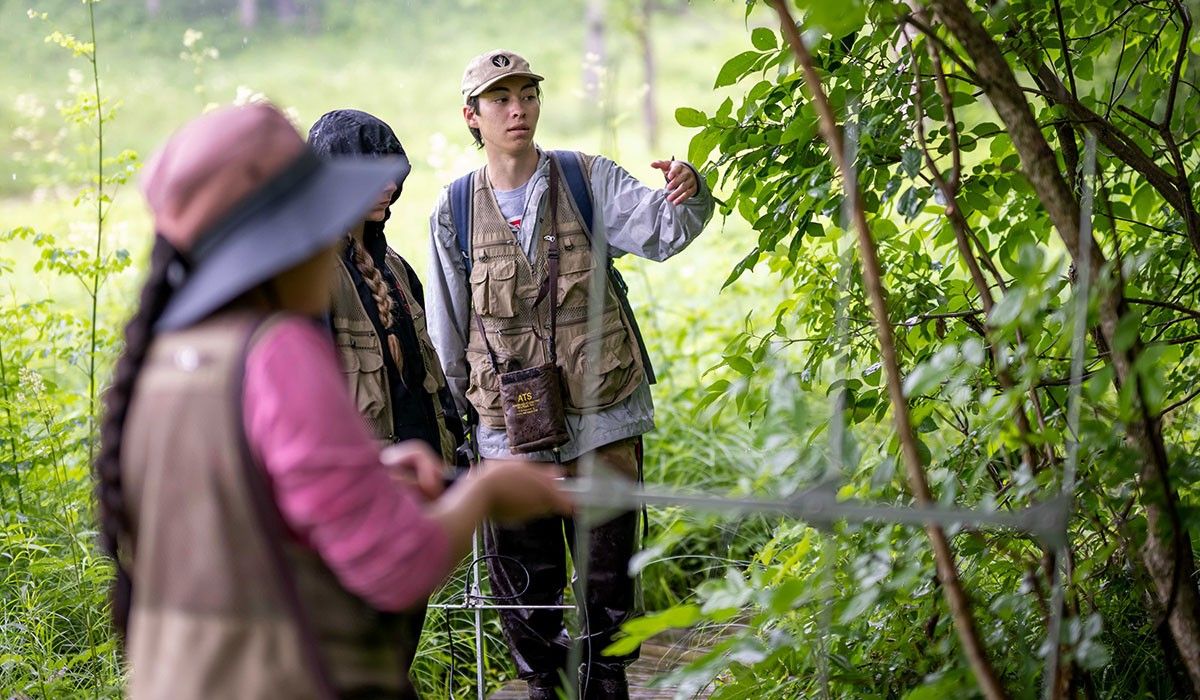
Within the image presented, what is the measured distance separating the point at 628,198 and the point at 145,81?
13.6m

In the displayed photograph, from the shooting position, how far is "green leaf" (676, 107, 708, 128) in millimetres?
2545

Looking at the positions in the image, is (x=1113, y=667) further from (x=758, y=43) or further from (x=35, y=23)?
(x=35, y=23)

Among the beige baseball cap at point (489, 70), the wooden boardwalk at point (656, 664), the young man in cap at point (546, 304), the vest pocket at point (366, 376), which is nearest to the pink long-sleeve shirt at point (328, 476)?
the vest pocket at point (366, 376)

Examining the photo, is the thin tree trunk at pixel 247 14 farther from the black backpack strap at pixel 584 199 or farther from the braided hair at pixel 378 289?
the braided hair at pixel 378 289

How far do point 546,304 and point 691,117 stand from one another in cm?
109

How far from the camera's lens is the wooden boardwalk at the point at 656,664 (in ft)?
13.0

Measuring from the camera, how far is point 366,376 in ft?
10.1

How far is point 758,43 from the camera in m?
2.41

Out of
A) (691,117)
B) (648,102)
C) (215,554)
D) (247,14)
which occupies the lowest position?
(215,554)

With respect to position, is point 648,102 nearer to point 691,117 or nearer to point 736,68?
point 691,117

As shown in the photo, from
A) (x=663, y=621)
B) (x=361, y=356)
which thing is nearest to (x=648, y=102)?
(x=361, y=356)

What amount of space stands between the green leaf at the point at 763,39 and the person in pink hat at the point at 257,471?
3.59 ft

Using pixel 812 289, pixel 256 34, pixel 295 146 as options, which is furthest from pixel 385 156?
pixel 256 34

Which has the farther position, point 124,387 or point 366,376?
point 366,376
